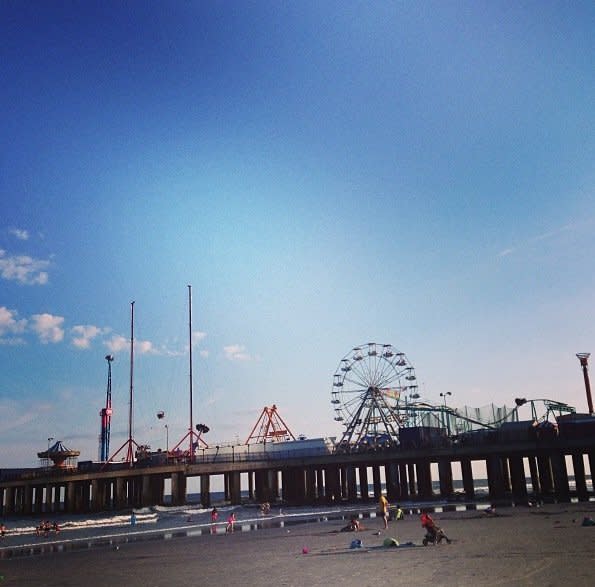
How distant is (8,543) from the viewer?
131ft

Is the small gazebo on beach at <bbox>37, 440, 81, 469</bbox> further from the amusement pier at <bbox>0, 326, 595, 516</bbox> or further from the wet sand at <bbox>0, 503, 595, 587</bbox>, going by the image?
the wet sand at <bbox>0, 503, 595, 587</bbox>

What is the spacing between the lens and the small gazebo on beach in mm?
89438

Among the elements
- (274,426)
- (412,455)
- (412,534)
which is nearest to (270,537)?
(412,534)

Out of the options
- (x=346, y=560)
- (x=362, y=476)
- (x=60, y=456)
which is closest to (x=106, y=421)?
(x=60, y=456)

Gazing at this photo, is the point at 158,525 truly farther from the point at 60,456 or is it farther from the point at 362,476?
the point at 60,456

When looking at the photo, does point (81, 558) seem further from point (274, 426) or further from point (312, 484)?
point (274, 426)

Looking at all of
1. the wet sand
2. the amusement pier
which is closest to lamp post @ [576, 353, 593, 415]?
the amusement pier

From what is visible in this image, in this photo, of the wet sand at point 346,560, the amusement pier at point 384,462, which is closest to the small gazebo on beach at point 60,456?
the amusement pier at point 384,462

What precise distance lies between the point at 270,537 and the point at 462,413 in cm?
5472

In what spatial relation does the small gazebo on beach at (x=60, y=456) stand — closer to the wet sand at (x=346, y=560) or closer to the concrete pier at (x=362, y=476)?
the concrete pier at (x=362, y=476)

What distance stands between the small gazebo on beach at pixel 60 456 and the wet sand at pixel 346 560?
6370 cm

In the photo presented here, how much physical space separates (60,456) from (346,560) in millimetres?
81129

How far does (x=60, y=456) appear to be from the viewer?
8944 centimetres

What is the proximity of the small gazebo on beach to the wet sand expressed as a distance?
63703 millimetres
